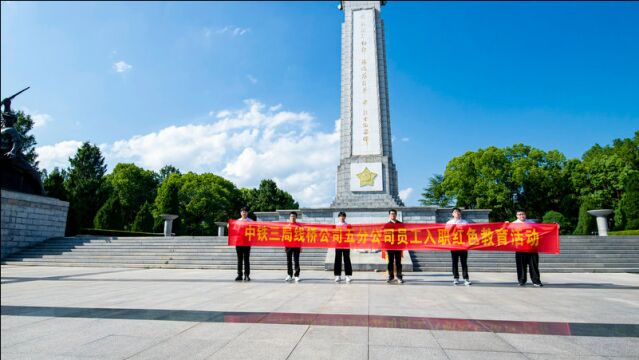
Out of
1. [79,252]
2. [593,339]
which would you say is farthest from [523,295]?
[79,252]

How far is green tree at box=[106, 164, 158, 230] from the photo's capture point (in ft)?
170

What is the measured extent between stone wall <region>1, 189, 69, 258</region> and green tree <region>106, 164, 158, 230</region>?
1287 inches

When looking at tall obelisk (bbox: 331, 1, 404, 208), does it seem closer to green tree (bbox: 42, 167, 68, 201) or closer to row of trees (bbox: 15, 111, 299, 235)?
green tree (bbox: 42, 167, 68, 201)

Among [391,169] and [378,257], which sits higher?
[391,169]

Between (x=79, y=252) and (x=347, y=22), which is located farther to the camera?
(x=347, y=22)

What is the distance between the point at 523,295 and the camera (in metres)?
7.53

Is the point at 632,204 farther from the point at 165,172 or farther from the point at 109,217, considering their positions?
the point at 165,172

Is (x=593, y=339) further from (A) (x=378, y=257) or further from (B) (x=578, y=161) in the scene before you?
(B) (x=578, y=161)

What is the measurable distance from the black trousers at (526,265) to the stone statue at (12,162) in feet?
75.0

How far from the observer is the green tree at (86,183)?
137ft

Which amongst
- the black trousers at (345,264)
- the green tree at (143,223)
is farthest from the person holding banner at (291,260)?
the green tree at (143,223)

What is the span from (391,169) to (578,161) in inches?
1193

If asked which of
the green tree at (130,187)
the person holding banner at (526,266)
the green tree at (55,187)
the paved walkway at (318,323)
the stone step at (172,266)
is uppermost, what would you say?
the green tree at (130,187)

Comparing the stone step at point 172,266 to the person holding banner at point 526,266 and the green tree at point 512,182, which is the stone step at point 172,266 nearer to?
the person holding banner at point 526,266
